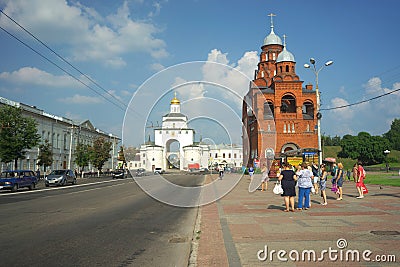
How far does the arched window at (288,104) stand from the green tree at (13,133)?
47077 mm

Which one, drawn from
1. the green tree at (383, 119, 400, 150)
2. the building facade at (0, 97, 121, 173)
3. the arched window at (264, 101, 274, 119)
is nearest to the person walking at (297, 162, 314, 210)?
the building facade at (0, 97, 121, 173)

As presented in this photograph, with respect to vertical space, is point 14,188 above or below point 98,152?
below

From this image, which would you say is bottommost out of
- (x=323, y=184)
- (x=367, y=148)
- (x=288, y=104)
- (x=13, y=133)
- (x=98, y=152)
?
(x=323, y=184)

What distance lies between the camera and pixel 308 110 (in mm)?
72938

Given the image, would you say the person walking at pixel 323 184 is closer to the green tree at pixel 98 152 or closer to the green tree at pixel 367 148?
the green tree at pixel 98 152

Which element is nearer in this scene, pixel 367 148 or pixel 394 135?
pixel 367 148

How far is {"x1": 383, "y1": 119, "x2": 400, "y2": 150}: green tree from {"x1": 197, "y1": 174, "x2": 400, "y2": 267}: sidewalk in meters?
123

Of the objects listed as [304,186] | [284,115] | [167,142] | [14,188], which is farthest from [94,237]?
[284,115]

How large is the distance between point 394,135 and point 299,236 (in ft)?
436

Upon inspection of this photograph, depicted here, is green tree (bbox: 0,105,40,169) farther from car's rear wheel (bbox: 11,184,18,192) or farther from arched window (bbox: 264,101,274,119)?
arched window (bbox: 264,101,274,119)

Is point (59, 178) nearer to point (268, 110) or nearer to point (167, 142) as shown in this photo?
point (167, 142)

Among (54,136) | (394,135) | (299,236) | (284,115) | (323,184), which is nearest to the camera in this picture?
(299,236)

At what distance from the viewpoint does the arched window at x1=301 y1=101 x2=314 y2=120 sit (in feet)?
224

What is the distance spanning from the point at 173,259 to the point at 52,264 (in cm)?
213
